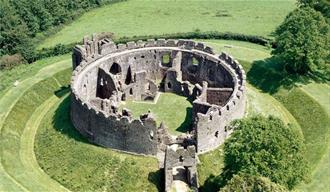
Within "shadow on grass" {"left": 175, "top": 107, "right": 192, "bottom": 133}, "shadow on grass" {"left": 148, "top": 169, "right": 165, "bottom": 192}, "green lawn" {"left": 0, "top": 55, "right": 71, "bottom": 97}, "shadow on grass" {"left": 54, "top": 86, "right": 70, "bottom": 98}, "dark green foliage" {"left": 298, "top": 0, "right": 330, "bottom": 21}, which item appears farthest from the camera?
"dark green foliage" {"left": 298, "top": 0, "right": 330, "bottom": 21}

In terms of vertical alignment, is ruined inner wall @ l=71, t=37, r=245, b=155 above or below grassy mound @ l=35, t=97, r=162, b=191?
above

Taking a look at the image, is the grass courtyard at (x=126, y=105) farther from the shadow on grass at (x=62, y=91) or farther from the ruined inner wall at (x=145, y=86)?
the ruined inner wall at (x=145, y=86)

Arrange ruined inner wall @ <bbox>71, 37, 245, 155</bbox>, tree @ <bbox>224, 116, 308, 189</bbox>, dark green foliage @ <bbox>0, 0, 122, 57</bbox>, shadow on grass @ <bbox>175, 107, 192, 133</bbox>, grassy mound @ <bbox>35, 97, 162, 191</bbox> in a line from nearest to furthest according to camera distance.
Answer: tree @ <bbox>224, 116, 308, 189</bbox>, grassy mound @ <bbox>35, 97, 162, 191</bbox>, ruined inner wall @ <bbox>71, 37, 245, 155</bbox>, shadow on grass @ <bbox>175, 107, 192, 133</bbox>, dark green foliage @ <bbox>0, 0, 122, 57</bbox>

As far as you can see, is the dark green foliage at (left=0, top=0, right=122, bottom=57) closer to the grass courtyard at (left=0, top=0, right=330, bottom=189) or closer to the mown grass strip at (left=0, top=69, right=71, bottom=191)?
the grass courtyard at (left=0, top=0, right=330, bottom=189)

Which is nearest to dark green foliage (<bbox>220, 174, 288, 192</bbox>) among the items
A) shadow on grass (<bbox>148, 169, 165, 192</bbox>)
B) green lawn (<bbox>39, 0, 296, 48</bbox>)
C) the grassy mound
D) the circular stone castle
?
the circular stone castle

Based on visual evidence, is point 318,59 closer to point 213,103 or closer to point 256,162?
point 213,103

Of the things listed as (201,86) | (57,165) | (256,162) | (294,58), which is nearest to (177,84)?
(201,86)
